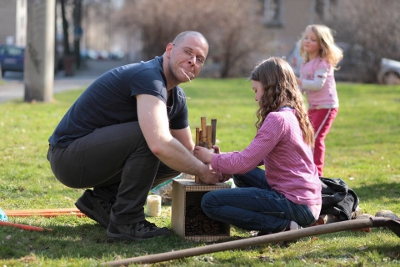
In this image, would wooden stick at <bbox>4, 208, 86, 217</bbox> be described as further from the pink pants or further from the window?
the window

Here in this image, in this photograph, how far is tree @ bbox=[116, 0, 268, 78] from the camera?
27.8 m

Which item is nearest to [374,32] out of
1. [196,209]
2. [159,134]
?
[196,209]

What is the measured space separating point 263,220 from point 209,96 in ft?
43.7

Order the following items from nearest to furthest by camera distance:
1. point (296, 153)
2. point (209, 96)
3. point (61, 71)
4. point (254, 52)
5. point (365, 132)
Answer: point (296, 153)
point (365, 132)
point (209, 96)
point (254, 52)
point (61, 71)

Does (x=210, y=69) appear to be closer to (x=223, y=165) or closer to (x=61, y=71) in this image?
(x=61, y=71)

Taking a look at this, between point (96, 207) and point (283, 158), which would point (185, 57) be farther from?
point (96, 207)

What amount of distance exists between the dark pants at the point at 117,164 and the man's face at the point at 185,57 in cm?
46

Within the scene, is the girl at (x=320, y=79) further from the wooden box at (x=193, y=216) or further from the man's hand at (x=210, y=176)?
the man's hand at (x=210, y=176)

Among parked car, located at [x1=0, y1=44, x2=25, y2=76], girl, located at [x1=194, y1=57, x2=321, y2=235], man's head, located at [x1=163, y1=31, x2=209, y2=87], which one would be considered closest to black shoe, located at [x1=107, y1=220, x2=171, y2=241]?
girl, located at [x1=194, y1=57, x2=321, y2=235]

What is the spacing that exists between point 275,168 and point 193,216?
0.76 meters

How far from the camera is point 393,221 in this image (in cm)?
399

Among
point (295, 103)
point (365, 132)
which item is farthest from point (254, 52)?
point (295, 103)

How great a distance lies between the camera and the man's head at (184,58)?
4.40m

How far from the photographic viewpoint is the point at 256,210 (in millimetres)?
4316
